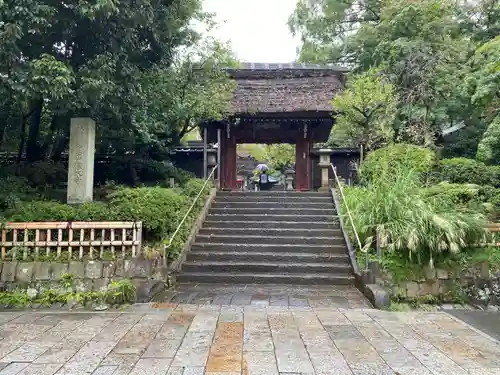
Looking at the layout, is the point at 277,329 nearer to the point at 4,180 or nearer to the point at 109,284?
the point at 109,284

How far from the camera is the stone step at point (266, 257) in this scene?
766 centimetres

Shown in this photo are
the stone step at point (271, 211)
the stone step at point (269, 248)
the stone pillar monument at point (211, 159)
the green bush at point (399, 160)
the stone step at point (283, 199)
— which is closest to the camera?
the stone step at point (269, 248)

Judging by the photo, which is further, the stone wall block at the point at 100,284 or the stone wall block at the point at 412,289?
the stone wall block at the point at 412,289

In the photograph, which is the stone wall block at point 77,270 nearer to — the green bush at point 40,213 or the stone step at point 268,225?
the green bush at point 40,213

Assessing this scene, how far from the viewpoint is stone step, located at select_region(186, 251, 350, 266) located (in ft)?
25.1

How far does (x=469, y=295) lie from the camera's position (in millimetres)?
6055

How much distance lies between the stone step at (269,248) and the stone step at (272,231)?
0.55 meters

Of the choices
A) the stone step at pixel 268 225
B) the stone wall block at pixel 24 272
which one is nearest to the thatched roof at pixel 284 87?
the stone step at pixel 268 225

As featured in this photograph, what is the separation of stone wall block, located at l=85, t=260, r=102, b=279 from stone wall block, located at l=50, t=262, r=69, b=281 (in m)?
0.30

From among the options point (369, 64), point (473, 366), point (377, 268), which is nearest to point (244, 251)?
point (377, 268)

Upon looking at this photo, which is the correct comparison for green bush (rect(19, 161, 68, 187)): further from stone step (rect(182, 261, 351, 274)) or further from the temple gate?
the temple gate

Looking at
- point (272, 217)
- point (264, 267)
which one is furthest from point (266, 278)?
point (272, 217)

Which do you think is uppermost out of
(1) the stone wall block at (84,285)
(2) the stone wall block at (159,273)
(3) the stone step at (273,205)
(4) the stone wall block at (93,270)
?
(3) the stone step at (273,205)

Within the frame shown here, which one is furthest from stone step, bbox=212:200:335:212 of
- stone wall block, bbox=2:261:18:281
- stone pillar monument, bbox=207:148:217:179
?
stone wall block, bbox=2:261:18:281
